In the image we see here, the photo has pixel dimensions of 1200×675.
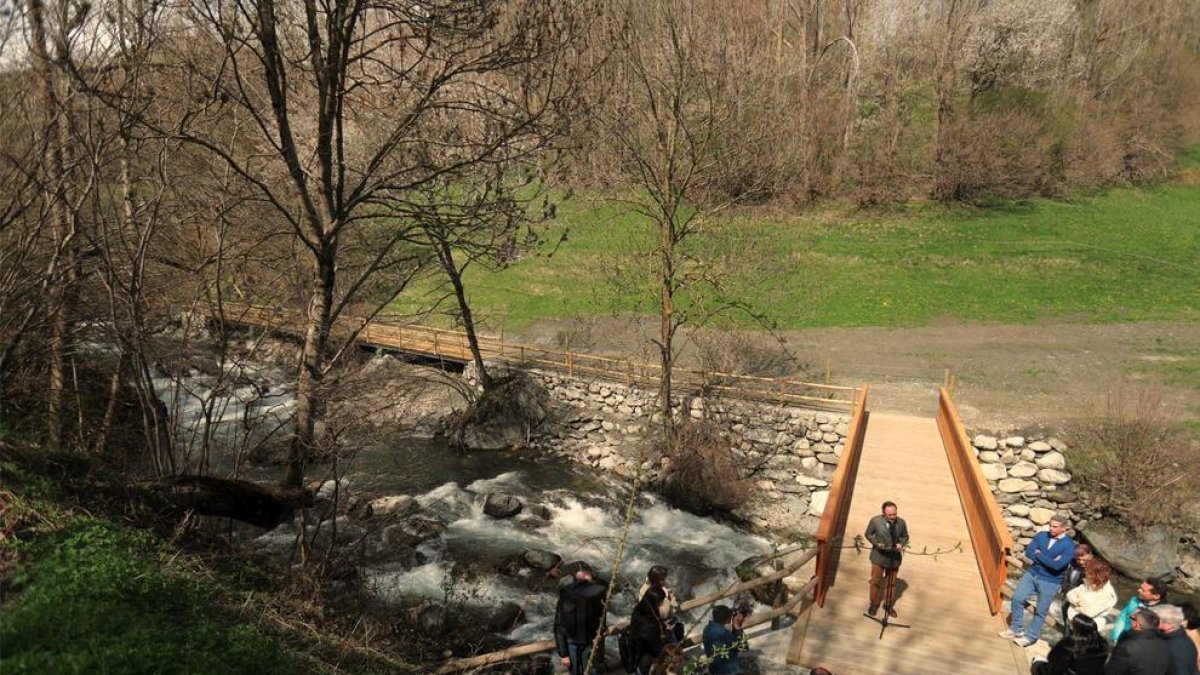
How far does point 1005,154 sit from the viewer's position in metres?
32.1

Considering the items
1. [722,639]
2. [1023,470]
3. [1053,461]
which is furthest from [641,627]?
[1053,461]

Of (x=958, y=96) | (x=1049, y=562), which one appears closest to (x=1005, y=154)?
(x=958, y=96)

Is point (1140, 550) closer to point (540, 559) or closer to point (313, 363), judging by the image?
point (540, 559)

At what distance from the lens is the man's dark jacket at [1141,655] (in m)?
5.66

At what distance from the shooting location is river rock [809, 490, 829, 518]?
14730 millimetres

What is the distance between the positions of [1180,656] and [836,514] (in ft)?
13.2

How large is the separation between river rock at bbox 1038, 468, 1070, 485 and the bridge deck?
436cm

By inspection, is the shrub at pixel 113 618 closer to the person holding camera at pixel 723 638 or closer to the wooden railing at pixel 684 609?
the wooden railing at pixel 684 609

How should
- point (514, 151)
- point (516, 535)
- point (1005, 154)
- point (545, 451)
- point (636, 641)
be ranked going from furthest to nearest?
point (1005, 154), point (545, 451), point (516, 535), point (514, 151), point (636, 641)

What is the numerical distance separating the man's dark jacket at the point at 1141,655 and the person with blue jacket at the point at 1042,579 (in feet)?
6.56

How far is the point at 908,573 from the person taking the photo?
889 centimetres

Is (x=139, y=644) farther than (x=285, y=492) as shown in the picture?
No

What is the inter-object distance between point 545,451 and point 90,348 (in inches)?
422

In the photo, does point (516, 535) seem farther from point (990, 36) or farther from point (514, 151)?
point (990, 36)
